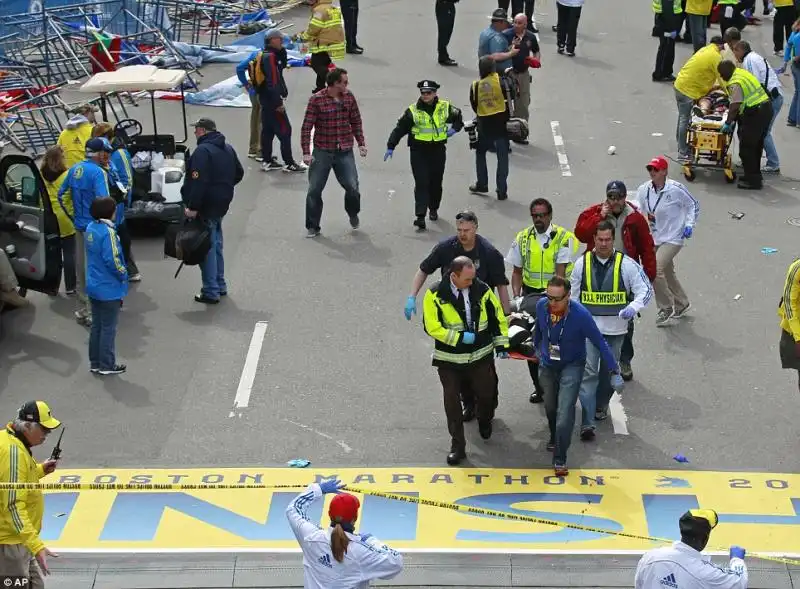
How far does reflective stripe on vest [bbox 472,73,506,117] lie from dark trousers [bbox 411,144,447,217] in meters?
1.14

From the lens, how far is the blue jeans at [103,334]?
449 inches

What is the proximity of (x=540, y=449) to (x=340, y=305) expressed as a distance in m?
3.52

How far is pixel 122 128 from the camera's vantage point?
52.9ft

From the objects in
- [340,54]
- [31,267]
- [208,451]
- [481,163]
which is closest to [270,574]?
[208,451]

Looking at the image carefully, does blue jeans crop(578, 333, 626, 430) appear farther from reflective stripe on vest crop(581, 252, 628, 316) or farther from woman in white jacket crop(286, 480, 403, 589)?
woman in white jacket crop(286, 480, 403, 589)

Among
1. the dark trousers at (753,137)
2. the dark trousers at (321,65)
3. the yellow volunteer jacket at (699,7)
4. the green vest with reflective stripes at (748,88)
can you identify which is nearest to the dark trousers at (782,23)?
the yellow volunteer jacket at (699,7)

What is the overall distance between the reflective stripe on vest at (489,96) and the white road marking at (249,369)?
4.65 m

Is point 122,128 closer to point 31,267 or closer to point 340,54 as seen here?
point 31,267

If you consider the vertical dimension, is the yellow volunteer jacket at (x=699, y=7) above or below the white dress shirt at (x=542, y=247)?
below

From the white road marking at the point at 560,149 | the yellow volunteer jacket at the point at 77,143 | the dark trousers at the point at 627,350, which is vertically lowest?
the white road marking at the point at 560,149

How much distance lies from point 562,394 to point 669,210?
327cm

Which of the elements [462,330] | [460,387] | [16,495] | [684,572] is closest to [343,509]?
[684,572]

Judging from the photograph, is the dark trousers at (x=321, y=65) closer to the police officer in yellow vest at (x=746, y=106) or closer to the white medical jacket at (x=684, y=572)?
the police officer in yellow vest at (x=746, y=106)

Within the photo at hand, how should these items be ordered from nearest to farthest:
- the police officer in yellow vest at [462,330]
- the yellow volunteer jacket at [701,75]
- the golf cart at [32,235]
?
the police officer in yellow vest at [462,330]
the golf cart at [32,235]
the yellow volunteer jacket at [701,75]
